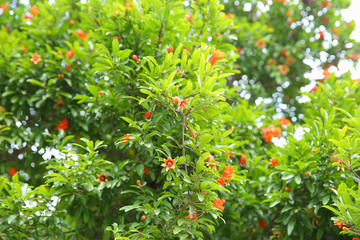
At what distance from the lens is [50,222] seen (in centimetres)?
245

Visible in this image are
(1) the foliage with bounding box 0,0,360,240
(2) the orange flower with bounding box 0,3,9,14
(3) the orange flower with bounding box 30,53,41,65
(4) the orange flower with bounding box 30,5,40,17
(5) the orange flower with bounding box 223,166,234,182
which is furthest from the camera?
(2) the orange flower with bounding box 0,3,9,14

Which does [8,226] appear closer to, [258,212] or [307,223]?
A: [258,212]

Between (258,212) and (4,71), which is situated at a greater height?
(4,71)

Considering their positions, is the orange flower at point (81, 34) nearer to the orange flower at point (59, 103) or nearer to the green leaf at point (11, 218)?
the orange flower at point (59, 103)

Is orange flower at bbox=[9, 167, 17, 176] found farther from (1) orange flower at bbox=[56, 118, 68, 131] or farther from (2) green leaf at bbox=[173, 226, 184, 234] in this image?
(2) green leaf at bbox=[173, 226, 184, 234]

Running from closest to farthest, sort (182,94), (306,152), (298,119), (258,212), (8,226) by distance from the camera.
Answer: (182,94)
(8,226)
(306,152)
(258,212)
(298,119)

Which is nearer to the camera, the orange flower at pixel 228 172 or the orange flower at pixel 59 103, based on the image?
the orange flower at pixel 228 172

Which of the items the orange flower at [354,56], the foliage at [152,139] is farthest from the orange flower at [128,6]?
the orange flower at [354,56]

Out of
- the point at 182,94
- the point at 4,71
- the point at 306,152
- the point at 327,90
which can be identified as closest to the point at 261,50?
the point at 327,90

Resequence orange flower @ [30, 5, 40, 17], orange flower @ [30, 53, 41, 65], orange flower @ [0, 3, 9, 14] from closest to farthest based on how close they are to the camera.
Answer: orange flower @ [30, 53, 41, 65] → orange flower @ [30, 5, 40, 17] → orange flower @ [0, 3, 9, 14]

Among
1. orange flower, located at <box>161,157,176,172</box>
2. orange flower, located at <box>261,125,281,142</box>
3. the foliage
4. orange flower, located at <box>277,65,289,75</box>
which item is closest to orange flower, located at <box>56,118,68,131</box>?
the foliage

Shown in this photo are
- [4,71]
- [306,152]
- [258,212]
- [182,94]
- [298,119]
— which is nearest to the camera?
[182,94]

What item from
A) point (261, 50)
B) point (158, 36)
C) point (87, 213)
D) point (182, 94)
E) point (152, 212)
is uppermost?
point (158, 36)

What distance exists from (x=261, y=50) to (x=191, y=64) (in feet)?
8.49
